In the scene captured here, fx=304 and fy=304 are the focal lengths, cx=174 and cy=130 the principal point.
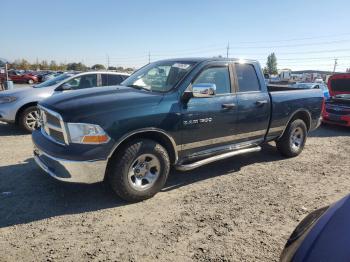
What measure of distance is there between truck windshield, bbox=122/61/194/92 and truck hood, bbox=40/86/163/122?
28 centimetres

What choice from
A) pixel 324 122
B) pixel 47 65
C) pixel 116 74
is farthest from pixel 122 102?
pixel 47 65

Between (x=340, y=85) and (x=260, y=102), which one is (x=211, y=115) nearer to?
(x=260, y=102)

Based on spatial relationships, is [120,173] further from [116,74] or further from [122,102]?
[116,74]

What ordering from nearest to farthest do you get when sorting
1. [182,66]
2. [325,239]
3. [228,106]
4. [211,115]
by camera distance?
[325,239]
[211,115]
[182,66]
[228,106]

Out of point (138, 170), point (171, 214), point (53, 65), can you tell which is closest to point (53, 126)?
point (138, 170)

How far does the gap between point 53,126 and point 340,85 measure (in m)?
10.6

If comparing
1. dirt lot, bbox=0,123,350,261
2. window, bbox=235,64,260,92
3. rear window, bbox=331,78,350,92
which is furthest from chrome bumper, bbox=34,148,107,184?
rear window, bbox=331,78,350,92

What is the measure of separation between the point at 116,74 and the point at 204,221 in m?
6.41

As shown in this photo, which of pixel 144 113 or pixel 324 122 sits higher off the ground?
pixel 144 113

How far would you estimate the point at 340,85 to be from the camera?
11172 millimetres

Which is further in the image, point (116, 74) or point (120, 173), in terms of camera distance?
point (116, 74)

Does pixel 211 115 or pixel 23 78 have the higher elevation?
pixel 23 78

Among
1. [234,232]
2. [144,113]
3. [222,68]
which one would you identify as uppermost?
[222,68]

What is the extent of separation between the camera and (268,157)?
6.50m
